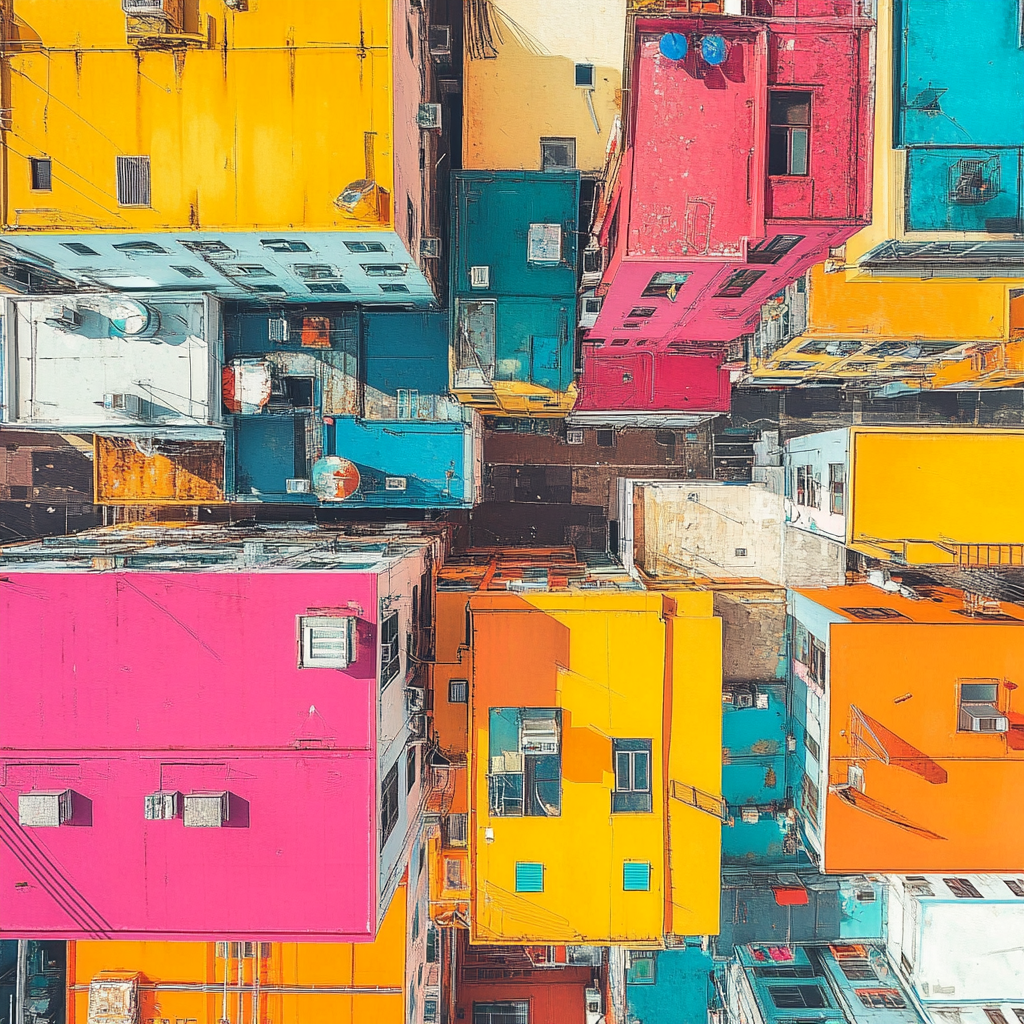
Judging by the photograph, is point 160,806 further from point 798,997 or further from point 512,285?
point 798,997

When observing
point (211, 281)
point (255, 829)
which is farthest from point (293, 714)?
point (211, 281)

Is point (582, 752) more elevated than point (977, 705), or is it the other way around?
point (977, 705)

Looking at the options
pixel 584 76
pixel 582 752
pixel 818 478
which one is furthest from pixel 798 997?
pixel 584 76

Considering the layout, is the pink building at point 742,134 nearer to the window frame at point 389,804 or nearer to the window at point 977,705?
the window frame at point 389,804

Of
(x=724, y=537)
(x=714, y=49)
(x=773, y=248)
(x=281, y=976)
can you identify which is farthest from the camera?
(x=724, y=537)

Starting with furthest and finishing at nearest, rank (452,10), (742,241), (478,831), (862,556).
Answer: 1. (862,556)
2. (452,10)
3. (478,831)
4. (742,241)

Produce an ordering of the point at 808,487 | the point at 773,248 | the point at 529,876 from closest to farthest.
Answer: the point at 773,248
the point at 529,876
the point at 808,487

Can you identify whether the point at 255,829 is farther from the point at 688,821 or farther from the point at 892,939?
the point at 892,939
